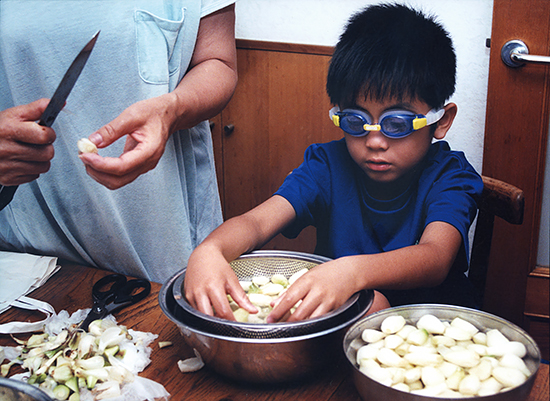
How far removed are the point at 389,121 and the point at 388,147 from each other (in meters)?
0.05

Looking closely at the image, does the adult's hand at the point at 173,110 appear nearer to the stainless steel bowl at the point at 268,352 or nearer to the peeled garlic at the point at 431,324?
the stainless steel bowl at the point at 268,352

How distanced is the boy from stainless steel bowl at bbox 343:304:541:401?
0.09 meters

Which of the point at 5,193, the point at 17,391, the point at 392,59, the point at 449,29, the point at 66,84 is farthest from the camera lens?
the point at 449,29

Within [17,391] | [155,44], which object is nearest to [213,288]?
[17,391]

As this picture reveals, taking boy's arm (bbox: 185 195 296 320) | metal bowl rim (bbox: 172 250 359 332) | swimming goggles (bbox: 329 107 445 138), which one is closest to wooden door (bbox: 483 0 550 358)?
swimming goggles (bbox: 329 107 445 138)

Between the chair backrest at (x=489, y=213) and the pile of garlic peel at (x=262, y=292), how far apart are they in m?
0.39

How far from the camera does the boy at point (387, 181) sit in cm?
68

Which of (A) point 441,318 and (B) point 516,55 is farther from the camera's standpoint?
(B) point 516,55

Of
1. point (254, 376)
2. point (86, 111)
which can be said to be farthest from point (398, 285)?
point (86, 111)

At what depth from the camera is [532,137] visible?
45.1 inches

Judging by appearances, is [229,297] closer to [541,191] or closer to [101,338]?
[101,338]

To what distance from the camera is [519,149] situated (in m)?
1.16

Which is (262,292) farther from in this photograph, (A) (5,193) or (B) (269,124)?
(B) (269,124)

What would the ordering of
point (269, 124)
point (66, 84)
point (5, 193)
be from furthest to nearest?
point (269, 124) < point (5, 193) < point (66, 84)
